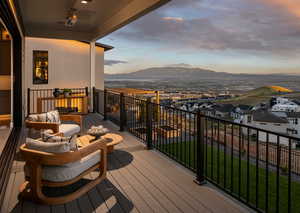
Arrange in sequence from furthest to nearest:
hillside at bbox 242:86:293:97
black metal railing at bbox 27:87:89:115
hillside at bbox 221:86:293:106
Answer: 1. black metal railing at bbox 27:87:89:115
2. hillside at bbox 242:86:293:97
3. hillside at bbox 221:86:293:106

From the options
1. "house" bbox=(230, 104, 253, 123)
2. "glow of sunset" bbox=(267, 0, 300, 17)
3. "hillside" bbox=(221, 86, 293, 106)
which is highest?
"glow of sunset" bbox=(267, 0, 300, 17)

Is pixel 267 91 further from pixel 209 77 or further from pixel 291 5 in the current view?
pixel 291 5

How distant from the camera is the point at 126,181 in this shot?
325 cm

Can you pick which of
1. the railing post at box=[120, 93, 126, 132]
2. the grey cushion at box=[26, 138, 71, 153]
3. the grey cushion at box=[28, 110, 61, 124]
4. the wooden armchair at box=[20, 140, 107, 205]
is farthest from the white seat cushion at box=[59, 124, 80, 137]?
the grey cushion at box=[26, 138, 71, 153]

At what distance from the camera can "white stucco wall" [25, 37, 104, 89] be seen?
892cm

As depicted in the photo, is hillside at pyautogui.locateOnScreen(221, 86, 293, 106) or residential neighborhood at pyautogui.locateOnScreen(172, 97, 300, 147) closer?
residential neighborhood at pyautogui.locateOnScreen(172, 97, 300, 147)

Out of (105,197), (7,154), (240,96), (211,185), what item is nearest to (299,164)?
(240,96)

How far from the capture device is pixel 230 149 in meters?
5.60

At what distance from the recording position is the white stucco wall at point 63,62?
8922 mm

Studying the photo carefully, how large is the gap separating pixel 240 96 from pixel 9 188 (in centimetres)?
559

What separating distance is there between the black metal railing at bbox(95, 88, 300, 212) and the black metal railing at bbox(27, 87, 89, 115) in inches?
54.7

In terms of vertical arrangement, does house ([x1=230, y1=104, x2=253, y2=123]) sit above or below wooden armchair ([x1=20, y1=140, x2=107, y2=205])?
above

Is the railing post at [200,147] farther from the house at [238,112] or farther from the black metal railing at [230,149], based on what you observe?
the house at [238,112]

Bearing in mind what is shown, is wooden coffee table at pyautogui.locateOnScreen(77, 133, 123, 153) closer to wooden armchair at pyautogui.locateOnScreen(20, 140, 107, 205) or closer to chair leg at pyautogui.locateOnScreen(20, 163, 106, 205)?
chair leg at pyautogui.locateOnScreen(20, 163, 106, 205)
